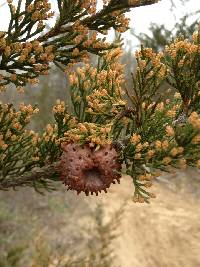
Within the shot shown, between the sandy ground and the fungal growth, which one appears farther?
the sandy ground

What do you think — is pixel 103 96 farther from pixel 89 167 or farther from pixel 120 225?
pixel 120 225

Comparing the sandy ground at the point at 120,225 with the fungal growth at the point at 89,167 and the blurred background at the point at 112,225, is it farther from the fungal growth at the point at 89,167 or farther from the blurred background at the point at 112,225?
the fungal growth at the point at 89,167

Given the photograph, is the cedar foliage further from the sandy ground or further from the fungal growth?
the sandy ground

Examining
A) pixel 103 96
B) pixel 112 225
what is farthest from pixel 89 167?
pixel 112 225

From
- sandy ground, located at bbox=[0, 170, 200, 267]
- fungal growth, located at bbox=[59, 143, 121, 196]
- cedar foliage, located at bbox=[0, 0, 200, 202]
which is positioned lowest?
sandy ground, located at bbox=[0, 170, 200, 267]

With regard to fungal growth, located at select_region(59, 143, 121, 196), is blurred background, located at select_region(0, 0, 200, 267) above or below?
below

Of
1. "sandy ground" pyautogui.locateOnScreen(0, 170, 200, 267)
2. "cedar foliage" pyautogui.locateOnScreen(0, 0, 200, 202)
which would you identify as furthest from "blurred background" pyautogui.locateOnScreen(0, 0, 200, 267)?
"cedar foliage" pyautogui.locateOnScreen(0, 0, 200, 202)

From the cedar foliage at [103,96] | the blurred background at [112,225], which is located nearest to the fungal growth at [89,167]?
the cedar foliage at [103,96]
